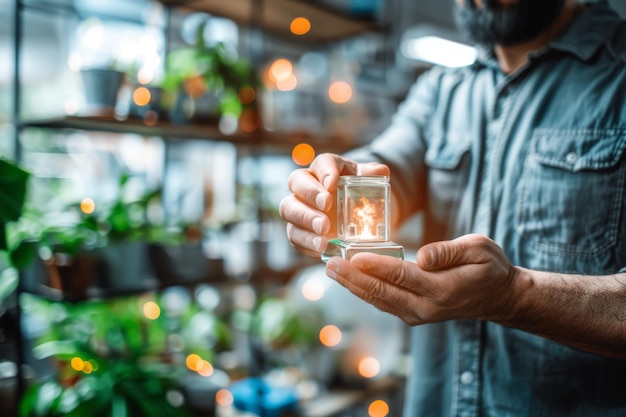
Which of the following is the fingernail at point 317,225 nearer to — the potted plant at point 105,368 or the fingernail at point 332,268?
the fingernail at point 332,268

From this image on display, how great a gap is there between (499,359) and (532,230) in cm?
30

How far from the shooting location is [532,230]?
1100 millimetres

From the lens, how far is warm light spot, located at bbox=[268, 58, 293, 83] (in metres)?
2.44

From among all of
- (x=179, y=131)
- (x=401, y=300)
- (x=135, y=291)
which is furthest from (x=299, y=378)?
(x=401, y=300)

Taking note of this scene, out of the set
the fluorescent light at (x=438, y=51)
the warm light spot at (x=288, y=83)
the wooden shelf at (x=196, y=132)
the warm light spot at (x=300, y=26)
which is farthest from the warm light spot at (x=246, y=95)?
the fluorescent light at (x=438, y=51)

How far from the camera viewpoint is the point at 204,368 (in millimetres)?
2004

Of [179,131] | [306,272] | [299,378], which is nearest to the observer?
[179,131]

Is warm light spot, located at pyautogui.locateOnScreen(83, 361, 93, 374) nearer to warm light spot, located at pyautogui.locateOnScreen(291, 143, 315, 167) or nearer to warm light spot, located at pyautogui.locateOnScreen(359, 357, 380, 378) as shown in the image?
warm light spot, located at pyautogui.locateOnScreen(359, 357, 380, 378)

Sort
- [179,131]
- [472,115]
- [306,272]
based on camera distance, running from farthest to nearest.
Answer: [306,272] → [179,131] → [472,115]

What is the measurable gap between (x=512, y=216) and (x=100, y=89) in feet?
4.35

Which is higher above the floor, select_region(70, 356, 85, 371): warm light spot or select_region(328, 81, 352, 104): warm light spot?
select_region(328, 81, 352, 104): warm light spot

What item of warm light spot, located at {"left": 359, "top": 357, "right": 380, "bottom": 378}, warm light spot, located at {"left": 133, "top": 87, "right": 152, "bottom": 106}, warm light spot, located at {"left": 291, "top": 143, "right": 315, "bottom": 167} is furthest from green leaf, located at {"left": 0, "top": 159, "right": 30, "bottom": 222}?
warm light spot, located at {"left": 359, "top": 357, "right": 380, "bottom": 378}

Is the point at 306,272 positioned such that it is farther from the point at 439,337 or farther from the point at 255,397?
the point at 439,337

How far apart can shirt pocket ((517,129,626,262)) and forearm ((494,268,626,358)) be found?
0.52 feet
